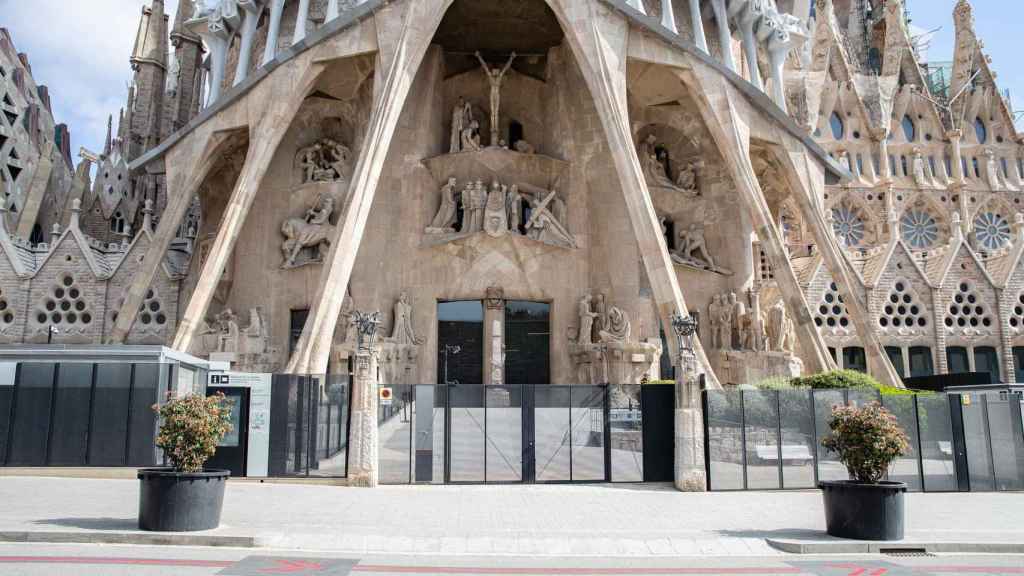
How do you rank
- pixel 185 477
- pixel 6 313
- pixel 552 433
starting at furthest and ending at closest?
pixel 6 313 → pixel 552 433 → pixel 185 477

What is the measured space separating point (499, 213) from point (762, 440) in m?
13.9

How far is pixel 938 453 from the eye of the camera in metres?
13.1

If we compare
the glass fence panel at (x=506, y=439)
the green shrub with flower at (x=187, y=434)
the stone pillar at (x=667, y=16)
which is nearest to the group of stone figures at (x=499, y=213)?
the stone pillar at (x=667, y=16)

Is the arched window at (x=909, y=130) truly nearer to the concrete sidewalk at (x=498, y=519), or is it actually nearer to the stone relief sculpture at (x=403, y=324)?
the stone relief sculpture at (x=403, y=324)

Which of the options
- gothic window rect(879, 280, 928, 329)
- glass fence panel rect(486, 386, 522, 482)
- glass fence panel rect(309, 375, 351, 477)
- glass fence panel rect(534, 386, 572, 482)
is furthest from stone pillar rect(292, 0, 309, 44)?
gothic window rect(879, 280, 928, 329)

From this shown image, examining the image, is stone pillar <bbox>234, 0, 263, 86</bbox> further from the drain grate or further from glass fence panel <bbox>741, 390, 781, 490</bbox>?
the drain grate

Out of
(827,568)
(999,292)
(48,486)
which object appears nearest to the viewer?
(827,568)

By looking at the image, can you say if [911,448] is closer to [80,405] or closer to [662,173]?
[80,405]

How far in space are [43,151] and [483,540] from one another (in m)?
39.4

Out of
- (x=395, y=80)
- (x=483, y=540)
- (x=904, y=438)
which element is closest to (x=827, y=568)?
(x=904, y=438)

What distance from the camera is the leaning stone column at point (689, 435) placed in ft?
42.0

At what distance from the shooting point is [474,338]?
25.5 m

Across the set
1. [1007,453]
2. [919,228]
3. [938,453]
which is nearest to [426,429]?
[938,453]

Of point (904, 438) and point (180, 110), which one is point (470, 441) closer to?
point (904, 438)
